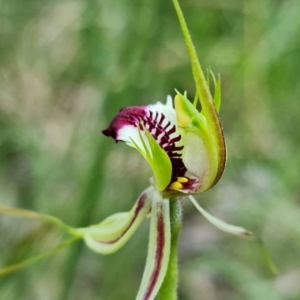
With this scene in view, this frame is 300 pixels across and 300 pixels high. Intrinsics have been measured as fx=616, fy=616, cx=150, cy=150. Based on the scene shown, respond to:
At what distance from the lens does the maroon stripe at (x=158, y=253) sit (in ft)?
2.40

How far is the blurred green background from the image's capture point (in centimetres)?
148

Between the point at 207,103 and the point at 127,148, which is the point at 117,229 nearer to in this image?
the point at 207,103

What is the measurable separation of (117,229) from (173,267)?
0.37 ft

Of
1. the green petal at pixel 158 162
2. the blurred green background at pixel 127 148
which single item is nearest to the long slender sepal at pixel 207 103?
the green petal at pixel 158 162

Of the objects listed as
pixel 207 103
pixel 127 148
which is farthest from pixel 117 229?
pixel 127 148

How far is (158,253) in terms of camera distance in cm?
75

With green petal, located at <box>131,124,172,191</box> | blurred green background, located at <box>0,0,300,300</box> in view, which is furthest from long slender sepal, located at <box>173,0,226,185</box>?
blurred green background, located at <box>0,0,300,300</box>

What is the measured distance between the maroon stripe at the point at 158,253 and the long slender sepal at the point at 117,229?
44 mm

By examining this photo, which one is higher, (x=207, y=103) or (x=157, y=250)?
(x=207, y=103)

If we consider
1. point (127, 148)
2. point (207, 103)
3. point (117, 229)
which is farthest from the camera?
point (127, 148)

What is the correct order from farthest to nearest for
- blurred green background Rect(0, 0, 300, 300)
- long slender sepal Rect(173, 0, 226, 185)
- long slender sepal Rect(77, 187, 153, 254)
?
1. blurred green background Rect(0, 0, 300, 300)
2. long slender sepal Rect(77, 187, 153, 254)
3. long slender sepal Rect(173, 0, 226, 185)

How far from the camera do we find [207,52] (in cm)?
178

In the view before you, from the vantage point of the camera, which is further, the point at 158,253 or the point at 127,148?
the point at 127,148

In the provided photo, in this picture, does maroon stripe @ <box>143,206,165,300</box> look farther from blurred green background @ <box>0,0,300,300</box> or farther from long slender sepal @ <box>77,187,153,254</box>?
blurred green background @ <box>0,0,300,300</box>
